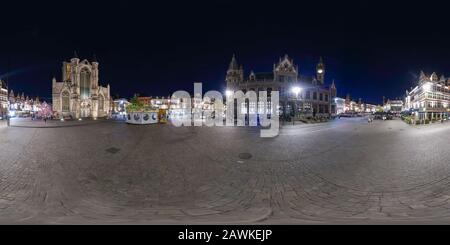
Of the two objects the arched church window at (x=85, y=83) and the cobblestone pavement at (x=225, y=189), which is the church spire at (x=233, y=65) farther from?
the cobblestone pavement at (x=225, y=189)

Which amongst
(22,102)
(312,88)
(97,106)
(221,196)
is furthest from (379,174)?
(22,102)

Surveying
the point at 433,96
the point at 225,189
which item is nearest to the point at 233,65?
the point at 433,96

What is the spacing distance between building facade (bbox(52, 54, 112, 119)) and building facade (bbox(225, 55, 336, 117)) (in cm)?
5504

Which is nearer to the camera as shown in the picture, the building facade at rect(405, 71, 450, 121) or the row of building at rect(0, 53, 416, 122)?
the row of building at rect(0, 53, 416, 122)

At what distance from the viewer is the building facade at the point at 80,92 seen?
9356 cm

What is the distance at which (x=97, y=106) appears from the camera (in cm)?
10175

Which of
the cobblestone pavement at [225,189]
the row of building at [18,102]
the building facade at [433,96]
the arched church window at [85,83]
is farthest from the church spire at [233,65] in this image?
the row of building at [18,102]

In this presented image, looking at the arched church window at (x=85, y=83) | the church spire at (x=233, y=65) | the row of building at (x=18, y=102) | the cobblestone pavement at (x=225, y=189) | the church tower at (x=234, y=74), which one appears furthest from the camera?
the row of building at (x=18, y=102)

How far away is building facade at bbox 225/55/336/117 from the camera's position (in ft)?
239

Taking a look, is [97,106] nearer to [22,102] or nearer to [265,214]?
[22,102]

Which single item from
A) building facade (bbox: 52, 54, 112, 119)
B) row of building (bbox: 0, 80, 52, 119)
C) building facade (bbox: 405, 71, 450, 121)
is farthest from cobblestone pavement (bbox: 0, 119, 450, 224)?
row of building (bbox: 0, 80, 52, 119)

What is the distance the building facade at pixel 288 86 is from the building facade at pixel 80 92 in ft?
181

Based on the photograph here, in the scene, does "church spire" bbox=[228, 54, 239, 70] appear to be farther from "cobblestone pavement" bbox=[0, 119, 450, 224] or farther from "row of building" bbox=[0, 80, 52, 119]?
"row of building" bbox=[0, 80, 52, 119]

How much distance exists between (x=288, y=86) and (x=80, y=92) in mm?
78796
